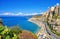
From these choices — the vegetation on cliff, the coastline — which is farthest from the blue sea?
the vegetation on cliff

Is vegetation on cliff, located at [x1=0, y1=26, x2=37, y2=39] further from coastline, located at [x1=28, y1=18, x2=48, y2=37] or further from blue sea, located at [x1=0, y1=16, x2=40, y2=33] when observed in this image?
coastline, located at [x1=28, y1=18, x2=48, y2=37]

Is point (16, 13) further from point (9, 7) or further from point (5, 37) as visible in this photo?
point (5, 37)

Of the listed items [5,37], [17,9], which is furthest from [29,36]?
[17,9]


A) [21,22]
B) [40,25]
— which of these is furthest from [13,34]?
[40,25]

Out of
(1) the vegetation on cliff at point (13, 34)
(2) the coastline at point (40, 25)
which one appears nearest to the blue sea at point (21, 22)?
(2) the coastline at point (40, 25)

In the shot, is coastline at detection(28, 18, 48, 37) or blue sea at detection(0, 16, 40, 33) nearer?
blue sea at detection(0, 16, 40, 33)

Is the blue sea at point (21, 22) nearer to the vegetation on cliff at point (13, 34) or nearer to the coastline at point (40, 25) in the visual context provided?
the coastline at point (40, 25)

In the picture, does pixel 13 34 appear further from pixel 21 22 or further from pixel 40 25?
pixel 40 25

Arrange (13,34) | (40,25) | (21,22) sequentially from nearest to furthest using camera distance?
(13,34) → (21,22) → (40,25)
